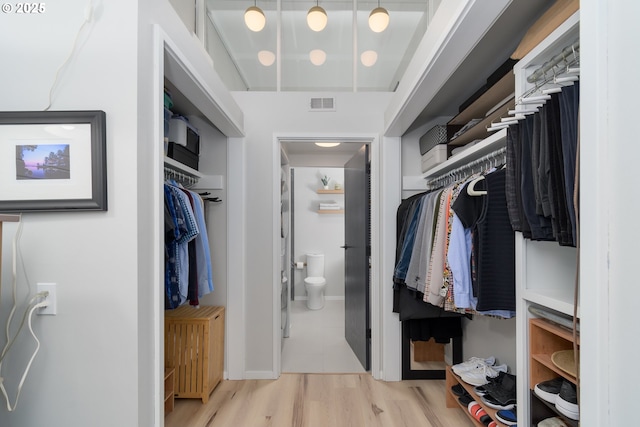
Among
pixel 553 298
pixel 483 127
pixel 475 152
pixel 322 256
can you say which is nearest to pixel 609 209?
pixel 553 298

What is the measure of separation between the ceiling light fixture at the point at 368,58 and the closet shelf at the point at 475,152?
4.10 ft

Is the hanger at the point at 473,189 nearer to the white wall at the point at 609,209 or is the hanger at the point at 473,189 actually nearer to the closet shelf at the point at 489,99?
the closet shelf at the point at 489,99

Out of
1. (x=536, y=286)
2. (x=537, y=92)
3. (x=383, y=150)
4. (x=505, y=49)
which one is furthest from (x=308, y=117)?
(x=536, y=286)

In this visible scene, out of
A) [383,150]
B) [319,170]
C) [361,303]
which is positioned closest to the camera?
[383,150]

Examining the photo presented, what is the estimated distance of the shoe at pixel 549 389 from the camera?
1.04 meters

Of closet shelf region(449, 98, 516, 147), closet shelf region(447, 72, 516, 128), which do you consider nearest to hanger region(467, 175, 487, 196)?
closet shelf region(449, 98, 516, 147)

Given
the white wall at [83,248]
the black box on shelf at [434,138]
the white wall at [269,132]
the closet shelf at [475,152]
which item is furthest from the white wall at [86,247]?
the black box on shelf at [434,138]

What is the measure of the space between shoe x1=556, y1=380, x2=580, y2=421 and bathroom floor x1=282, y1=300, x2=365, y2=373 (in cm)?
177

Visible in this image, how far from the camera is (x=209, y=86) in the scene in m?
1.73

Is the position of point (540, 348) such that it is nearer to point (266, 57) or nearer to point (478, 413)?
point (478, 413)

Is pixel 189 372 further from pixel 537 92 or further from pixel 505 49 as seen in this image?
pixel 505 49

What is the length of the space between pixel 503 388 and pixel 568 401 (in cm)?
74

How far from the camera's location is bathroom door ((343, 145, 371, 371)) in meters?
2.56

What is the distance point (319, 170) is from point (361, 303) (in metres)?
2.60
